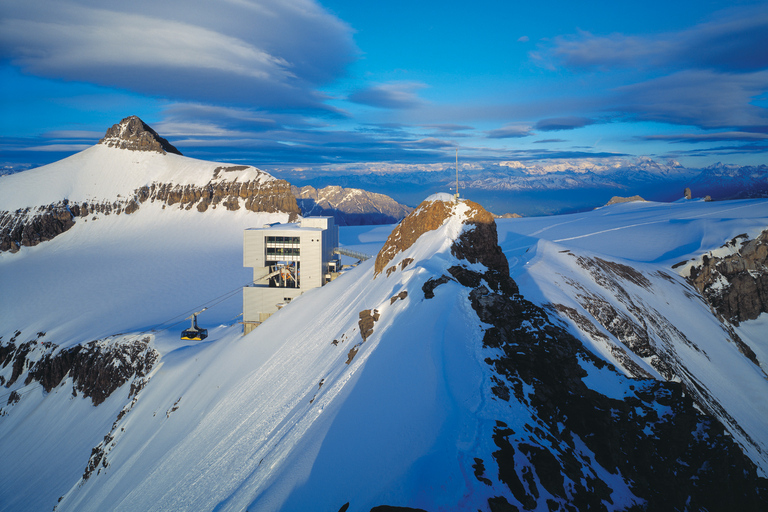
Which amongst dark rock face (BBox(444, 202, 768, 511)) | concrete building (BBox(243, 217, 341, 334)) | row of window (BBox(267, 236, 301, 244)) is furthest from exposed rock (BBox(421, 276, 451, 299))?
row of window (BBox(267, 236, 301, 244))

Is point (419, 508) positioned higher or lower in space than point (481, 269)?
lower

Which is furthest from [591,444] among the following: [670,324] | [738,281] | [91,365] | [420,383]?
[738,281]

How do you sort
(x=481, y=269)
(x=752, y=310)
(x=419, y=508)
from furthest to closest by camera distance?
(x=752, y=310) < (x=481, y=269) < (x=419, y=508)

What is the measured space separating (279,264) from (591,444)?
42962 mm

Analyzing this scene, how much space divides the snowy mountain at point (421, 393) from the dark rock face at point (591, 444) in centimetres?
8

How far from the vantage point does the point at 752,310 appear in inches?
2446

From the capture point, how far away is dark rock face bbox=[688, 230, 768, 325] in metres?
61.6

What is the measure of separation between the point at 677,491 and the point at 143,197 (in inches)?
5866

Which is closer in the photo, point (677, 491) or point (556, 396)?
point (677, 491)

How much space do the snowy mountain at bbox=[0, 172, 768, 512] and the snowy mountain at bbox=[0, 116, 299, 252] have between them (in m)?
58.9

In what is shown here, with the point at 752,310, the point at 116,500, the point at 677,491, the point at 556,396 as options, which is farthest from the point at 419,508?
the point at 752,310

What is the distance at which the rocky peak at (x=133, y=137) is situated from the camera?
471 ft

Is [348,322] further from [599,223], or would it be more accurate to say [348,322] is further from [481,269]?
[599,223]

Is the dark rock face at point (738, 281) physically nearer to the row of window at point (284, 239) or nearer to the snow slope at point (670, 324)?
the snow slope at point (670, 324)
